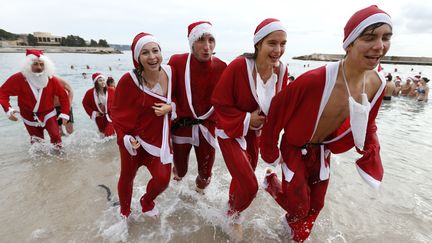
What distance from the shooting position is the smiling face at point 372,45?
1.96 metres

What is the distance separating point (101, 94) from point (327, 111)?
582cm

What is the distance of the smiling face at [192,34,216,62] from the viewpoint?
3.04m

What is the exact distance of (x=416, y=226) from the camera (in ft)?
Result: 11.4

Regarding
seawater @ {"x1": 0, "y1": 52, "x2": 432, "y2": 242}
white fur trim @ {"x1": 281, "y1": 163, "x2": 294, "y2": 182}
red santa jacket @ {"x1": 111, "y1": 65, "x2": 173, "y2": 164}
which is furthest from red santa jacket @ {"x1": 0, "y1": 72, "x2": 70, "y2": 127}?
white fur trim @ {"x1": 281, "y1": 163, "x2": 294, "y2": 182}

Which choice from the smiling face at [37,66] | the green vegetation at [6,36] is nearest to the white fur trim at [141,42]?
the smiling face at [37,66]

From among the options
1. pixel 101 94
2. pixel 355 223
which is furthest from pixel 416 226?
pixel 101 94

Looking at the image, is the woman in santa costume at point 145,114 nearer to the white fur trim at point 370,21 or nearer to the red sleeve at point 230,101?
the red sleeve at point 230,101

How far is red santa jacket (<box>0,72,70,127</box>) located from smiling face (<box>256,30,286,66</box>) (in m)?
4.47

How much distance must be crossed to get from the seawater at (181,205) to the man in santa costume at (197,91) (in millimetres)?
883

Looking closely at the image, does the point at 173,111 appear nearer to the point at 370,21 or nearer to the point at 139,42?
the point at 139,42

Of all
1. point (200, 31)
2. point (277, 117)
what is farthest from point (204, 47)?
point (277, 117)

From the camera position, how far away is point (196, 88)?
3.21m

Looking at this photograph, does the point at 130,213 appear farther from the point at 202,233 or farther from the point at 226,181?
the point at 226,181

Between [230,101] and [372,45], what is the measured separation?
4.10ft
